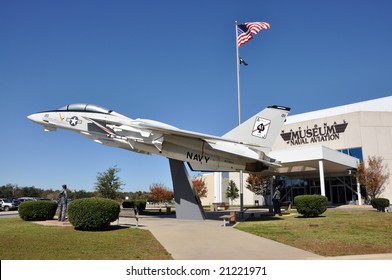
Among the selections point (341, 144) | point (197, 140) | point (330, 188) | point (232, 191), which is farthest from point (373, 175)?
point (232, 191)

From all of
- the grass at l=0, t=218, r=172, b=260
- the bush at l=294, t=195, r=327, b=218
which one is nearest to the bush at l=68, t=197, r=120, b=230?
the grass at l=0, t=218, r=172, b=260

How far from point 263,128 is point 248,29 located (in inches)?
432

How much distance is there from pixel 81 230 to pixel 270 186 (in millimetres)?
32599

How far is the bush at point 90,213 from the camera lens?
12484 mm

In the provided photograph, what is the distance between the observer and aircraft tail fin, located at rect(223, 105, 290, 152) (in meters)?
18.0

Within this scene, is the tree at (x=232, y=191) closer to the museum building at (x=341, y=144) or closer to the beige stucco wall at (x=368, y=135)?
the museum building at (x=341, y=144)

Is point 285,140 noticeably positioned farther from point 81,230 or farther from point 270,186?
point 81,230

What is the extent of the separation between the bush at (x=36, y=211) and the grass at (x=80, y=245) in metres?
5.15

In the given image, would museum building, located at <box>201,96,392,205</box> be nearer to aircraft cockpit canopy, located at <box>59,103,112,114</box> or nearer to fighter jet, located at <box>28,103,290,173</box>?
fighter jet, located at <box>28,103,290,173</box>

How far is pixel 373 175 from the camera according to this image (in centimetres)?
3369

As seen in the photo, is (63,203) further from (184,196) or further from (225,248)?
(225,248)

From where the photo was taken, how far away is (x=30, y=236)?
36.3 feet

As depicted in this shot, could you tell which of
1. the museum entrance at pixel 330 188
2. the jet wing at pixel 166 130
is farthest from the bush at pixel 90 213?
the museum entrance at pixel 330 188
